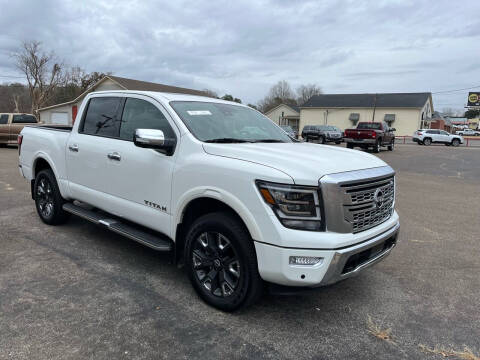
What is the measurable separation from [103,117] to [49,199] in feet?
5.70

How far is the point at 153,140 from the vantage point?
320cm

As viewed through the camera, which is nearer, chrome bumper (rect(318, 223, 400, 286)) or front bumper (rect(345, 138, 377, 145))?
chrome bumper (rect(318, 223, 400, 286))

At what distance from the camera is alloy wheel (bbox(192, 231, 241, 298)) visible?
3049 mm

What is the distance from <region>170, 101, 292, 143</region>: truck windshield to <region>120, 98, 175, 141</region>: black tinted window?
193 mm

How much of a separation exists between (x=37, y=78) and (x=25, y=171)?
49.4 metres

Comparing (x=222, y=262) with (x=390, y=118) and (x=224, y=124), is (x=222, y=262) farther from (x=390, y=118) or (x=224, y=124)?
(x=390, y=118)

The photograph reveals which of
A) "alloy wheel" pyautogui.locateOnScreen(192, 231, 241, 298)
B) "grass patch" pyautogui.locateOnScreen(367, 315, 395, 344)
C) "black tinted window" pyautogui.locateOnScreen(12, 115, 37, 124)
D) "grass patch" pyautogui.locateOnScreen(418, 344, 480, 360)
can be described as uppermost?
"black tinted window" pyautogui.locateOnScreen(12, 115, 37, 124)

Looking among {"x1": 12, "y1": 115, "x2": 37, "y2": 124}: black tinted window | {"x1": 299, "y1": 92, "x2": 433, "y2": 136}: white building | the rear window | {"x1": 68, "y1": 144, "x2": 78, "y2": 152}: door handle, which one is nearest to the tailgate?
the rear window

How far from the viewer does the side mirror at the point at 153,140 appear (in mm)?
3170

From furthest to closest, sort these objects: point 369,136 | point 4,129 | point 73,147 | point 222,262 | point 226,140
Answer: point 369,136 < point 4,129 < point 73,147 < point 226,140 < point 222,262

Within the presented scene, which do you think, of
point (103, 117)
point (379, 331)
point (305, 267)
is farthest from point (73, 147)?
point (379, 331)

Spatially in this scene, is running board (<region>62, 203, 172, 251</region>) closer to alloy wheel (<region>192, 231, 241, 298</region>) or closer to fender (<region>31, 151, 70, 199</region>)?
fender (<region>31, 151, 70, 199</region>)

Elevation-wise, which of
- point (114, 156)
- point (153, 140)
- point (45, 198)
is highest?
point (153, 140)

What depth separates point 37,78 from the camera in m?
47.8
